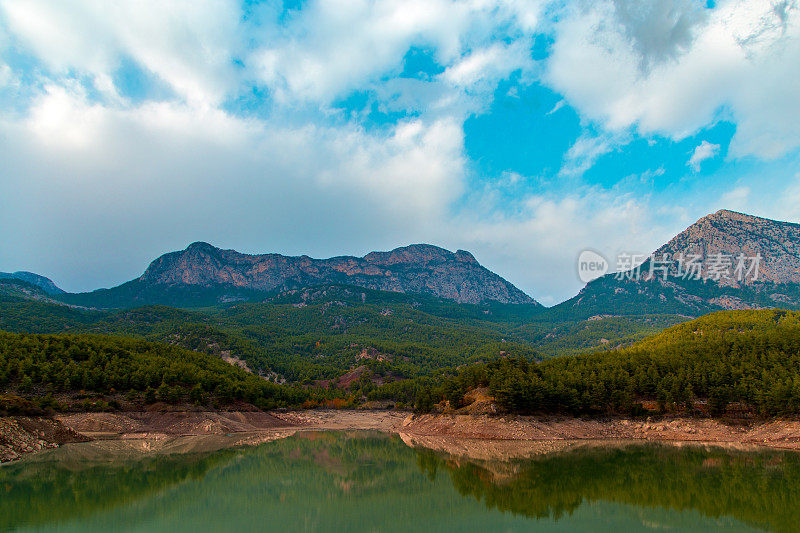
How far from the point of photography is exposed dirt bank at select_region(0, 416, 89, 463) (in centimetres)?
3981

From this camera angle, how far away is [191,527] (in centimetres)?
2120

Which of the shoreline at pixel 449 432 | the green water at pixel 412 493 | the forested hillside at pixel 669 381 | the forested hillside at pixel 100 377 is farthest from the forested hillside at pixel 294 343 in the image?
the green water at pixel 412 493

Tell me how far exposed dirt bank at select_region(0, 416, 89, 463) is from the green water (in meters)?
3.38

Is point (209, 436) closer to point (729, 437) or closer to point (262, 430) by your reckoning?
point (262, 430)

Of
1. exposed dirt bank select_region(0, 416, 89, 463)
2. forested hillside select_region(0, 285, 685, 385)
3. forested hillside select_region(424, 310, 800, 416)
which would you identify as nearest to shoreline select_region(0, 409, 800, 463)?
exposed dirt bank select_region(0, 416, 89, 463)

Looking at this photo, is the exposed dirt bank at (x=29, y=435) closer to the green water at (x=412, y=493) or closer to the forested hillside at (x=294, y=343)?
the green water at (x=412, y=493)

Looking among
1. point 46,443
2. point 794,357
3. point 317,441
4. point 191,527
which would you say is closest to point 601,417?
point 794,357

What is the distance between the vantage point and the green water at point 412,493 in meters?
21.9

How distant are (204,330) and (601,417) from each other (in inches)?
4993

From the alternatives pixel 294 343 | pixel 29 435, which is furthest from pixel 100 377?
pixel 294 343

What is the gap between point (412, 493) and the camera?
2919cm

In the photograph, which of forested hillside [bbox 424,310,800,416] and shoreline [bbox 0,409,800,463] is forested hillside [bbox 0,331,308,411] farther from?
forested hillside [bbox 424,310,800,416]

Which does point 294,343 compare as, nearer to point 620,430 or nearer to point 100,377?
point 100,377

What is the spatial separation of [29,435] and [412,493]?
42.6 m
